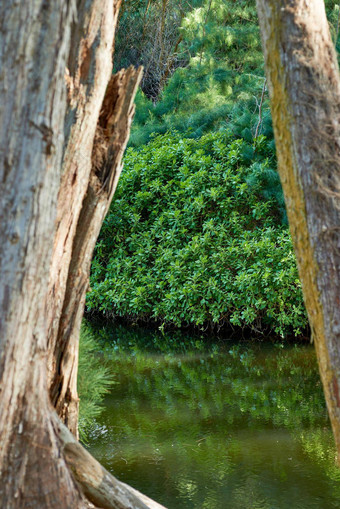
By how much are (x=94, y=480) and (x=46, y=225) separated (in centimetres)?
98

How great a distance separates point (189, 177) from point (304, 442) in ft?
13.9

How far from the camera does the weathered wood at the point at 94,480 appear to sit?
7.14 feet

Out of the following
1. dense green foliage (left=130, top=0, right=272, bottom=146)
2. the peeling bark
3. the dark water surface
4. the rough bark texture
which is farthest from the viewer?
dense green foliage (left=130, top=0, right=272, bottom=146)

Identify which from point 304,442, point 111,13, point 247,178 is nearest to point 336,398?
point 111,13

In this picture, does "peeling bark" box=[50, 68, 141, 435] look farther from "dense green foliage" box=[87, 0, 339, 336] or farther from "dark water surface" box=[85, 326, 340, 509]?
"dense green foliage" box=[87, 0, 339, 336]

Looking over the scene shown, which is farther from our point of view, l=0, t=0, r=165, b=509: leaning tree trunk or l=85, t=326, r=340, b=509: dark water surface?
l=85, t=326, r=340, b=509: dark water surface

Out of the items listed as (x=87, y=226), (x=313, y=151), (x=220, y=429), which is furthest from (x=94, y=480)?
(x=220, y=429)

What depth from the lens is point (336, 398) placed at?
2148 mm

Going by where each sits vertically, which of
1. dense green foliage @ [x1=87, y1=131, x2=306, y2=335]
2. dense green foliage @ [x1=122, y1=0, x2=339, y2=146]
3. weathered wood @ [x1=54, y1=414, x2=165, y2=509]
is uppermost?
dense green foliage @ [x1=122, y1=0, x2=339, y2=146]

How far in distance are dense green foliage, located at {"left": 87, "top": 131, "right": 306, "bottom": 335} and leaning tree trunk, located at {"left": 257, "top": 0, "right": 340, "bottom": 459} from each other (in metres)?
4.35

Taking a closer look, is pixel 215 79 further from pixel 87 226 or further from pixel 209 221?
pixel 87 226

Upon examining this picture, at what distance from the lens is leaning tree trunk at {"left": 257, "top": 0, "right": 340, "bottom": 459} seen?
2137mm

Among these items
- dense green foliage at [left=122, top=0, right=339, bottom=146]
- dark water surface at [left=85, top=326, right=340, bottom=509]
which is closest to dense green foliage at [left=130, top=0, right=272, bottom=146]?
dense green foliage at [left=122, top=0, right=339, bottom=146]

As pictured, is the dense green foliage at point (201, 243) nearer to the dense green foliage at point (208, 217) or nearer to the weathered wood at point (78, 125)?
the dense green foliage at point (208, 217)
